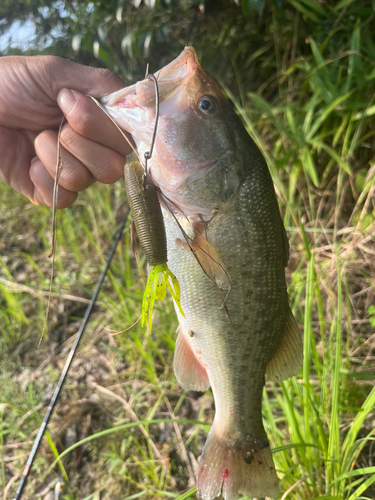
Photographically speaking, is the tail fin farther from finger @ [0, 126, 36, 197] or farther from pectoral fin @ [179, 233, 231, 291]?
finger @ [0, 126, 36, 197]

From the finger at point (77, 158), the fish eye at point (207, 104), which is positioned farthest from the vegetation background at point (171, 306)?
the finger at point (77, 158)

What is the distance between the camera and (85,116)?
1152 millimetres

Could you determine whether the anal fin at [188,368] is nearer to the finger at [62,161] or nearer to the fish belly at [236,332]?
the fish belly at [236,332]

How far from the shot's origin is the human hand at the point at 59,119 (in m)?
1.19

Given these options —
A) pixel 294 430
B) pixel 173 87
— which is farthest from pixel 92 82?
pixel 294 430

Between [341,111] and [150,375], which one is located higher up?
[341,111]

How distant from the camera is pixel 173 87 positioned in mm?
1069

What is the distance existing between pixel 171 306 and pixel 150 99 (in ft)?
4.77

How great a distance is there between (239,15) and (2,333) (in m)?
3.26

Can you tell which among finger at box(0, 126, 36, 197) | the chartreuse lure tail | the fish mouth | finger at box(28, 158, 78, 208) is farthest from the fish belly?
finger at box(0, 126, 36, 197)

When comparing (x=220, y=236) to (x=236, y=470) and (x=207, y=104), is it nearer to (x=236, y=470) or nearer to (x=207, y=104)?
(x=207, y=104)

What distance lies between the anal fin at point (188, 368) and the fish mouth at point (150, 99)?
0.79m

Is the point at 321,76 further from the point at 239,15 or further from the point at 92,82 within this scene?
the point at 92,82

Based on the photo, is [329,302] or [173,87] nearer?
[173,87]
